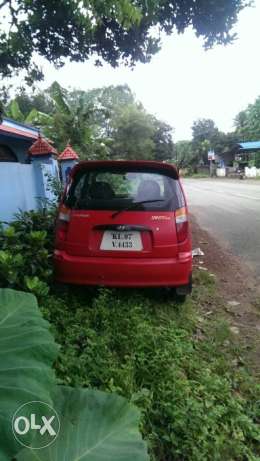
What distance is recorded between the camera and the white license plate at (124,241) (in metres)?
3.43

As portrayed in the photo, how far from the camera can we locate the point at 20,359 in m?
1.12

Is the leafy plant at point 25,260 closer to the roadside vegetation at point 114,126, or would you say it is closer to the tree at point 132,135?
the roadside vegetation at point 114,126

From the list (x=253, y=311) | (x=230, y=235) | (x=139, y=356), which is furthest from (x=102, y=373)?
(x=230, y=235)

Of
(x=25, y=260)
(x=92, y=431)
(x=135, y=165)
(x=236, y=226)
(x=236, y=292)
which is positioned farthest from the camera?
(x=236, y=226)

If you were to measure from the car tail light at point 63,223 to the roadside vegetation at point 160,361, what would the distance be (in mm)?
244

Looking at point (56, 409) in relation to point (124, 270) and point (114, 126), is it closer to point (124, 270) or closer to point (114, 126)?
point (124, 270)

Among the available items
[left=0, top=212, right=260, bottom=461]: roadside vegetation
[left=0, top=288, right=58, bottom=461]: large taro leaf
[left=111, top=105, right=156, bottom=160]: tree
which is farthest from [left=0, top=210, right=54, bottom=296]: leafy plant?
[left=111, top=105, right=156, bottom=160]: tree

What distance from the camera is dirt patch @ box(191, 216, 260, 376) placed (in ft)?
10.8

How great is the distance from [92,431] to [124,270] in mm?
2365

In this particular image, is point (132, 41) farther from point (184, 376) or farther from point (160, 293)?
point (184, 376)

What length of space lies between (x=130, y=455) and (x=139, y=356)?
5.44 ft

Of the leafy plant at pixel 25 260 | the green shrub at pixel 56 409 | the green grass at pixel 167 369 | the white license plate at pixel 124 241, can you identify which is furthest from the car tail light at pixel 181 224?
the green shrub at pixel 56 409

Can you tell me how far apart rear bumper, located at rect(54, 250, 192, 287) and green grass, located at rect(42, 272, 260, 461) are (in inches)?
7.6

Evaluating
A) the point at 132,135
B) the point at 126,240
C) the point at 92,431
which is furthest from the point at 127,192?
the point at 132,135
